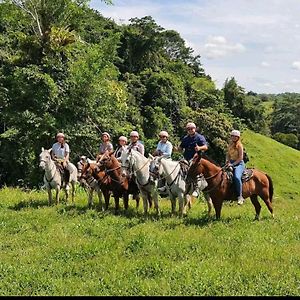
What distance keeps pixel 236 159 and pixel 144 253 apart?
465 cm

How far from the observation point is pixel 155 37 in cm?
7450

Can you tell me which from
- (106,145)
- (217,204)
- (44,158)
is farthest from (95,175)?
(217,204)

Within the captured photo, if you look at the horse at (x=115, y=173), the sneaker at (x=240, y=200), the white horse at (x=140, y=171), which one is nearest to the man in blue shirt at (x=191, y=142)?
the white horse at (x=140, y=171)

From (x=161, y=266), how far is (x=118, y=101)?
82.1 feet

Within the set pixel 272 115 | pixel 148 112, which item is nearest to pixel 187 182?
pixel 148 112

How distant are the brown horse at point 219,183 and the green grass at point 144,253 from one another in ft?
2.55

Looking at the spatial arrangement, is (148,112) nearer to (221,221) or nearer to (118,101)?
(118,101)

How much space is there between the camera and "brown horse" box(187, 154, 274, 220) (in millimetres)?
13301

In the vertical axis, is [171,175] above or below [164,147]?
below

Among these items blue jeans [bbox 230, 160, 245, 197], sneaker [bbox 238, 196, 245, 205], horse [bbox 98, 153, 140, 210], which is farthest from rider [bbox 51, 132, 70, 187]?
sneaker [bbox 238, 196, 245, 205]

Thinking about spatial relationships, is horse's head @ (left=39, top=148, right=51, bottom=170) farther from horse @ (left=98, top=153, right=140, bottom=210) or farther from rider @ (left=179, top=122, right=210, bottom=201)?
rider @ (left=179, top=122, right=210, bottom=201)

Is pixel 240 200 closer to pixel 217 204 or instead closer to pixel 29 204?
pixel 217 204

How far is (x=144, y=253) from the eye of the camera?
35.8 feet

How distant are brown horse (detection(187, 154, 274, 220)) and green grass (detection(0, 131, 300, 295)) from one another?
2.55 feet
